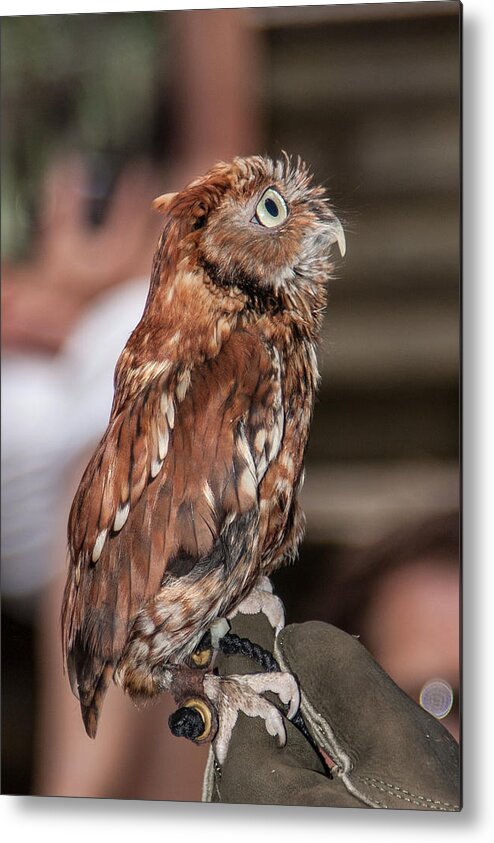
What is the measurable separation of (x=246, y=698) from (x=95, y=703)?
25cm

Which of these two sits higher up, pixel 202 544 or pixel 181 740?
pixel 202 544

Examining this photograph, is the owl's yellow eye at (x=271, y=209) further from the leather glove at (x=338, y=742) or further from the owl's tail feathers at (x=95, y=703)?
the owl's tail feathers at (x=95, y=703)

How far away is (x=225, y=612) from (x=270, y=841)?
15.0 inches

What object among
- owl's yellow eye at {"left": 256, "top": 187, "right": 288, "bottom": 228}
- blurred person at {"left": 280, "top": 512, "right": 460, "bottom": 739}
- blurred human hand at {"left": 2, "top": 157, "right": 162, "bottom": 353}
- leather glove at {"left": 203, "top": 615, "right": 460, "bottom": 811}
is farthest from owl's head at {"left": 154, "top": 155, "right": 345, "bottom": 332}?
leather glove at {"left": 203, "top": 615, "right": 460, "bottom": 811}

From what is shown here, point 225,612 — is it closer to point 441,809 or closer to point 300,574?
point 300,574

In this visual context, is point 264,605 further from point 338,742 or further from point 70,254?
point 70,254

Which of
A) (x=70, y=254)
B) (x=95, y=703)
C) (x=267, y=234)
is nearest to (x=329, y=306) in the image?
(x=267, y=234)

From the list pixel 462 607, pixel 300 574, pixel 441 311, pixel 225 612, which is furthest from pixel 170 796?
pixel 441 311

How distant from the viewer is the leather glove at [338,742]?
1.46 metres

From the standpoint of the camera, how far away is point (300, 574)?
1.50 meters

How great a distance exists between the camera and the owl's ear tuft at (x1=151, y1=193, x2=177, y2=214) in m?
1.52

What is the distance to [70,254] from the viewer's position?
1.55 metres

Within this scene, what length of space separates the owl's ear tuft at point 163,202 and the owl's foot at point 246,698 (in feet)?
2.45

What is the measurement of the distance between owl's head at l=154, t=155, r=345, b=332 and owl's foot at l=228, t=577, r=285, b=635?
1.45 feet
